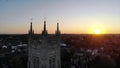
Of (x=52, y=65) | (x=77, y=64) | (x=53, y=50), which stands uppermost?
(x=53, y=50)

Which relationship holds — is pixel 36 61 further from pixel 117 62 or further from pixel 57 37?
pixel 117 62

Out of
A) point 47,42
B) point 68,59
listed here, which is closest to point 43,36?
point 47,42

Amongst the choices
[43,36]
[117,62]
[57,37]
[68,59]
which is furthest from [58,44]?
[68,59]

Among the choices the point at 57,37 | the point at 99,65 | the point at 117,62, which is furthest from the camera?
the point at 117,62

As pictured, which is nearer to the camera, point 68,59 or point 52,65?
point 52,65

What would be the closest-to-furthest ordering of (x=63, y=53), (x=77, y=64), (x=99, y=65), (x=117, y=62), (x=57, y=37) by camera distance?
(x=57, y=37), (x=99, y=65), (x=117, y=62), (x=77, y=64), (x=63, y=53)

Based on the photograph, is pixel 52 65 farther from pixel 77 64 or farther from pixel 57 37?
pixel 77 64

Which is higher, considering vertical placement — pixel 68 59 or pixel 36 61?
pixel 36 61
